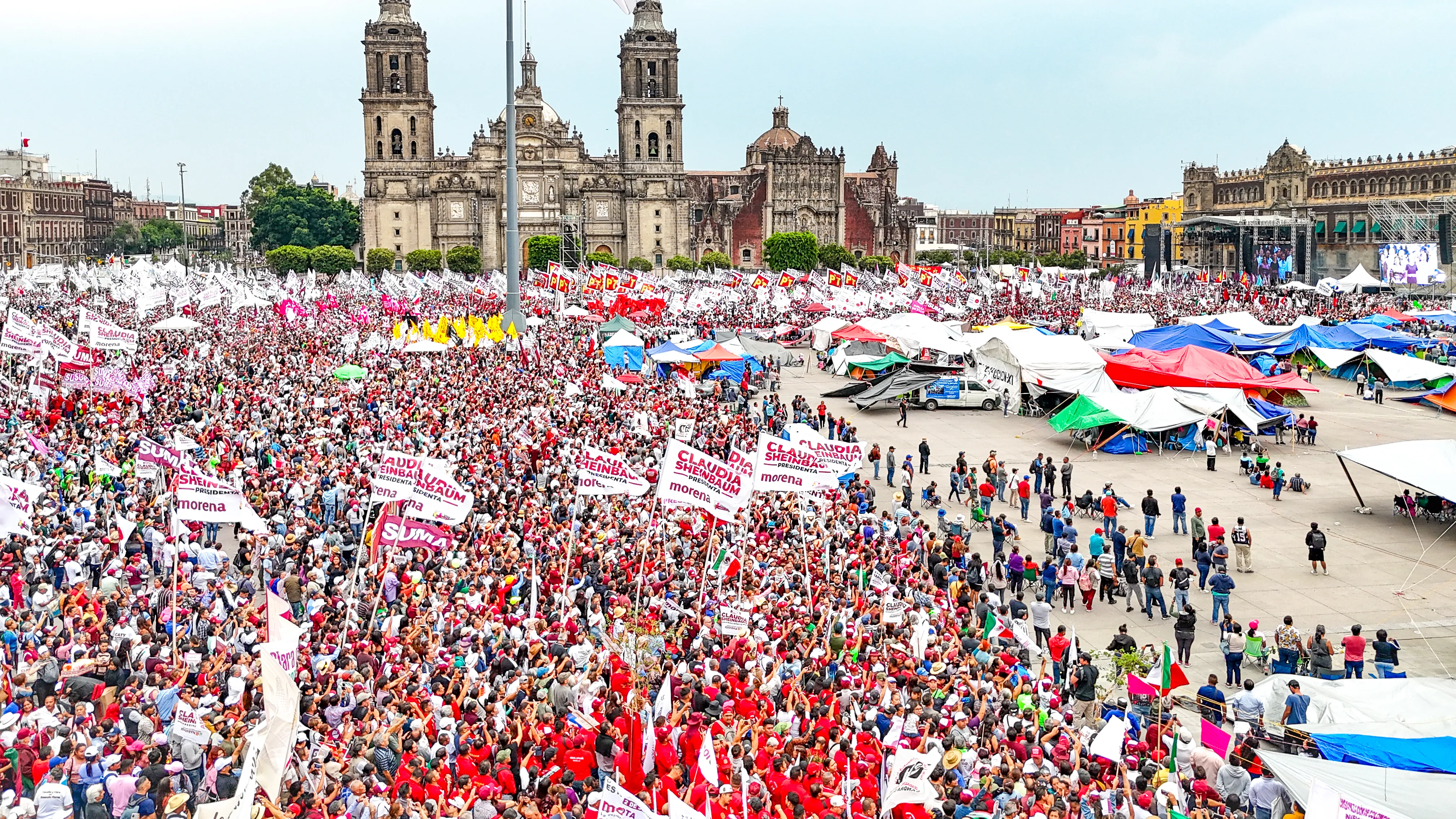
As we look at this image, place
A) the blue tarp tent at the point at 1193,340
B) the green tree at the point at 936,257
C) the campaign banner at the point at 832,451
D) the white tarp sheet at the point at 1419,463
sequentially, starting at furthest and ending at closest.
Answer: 1. the green tree at the point at 936,257
2. the blue tarp tent at the point at 1193,340
3. the white tarp sheet at the point at 1419,463
4. the campaign banner at the point at 832,451

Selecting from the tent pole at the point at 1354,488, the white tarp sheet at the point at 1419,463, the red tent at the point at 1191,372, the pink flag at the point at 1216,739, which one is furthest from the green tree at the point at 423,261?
the pink flag at the point at 1216,739

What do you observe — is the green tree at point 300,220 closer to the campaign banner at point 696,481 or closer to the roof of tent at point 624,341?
the roof of tent at point 624,341

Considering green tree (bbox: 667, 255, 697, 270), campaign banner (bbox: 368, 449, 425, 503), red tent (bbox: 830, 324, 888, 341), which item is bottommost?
campaign banner (bbox: 368, 449, 425, 503)

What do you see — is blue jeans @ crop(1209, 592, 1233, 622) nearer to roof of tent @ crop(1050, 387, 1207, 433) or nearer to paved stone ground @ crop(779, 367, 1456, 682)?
paved stone ground @ crop(779, 367, 1456, 682)

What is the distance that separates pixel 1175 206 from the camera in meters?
150

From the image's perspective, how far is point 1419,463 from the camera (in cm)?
2056

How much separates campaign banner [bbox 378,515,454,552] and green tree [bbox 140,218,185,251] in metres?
166

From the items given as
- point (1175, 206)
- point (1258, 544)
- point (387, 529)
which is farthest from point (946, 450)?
point (1175, 206)

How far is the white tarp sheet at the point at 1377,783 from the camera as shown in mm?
9141

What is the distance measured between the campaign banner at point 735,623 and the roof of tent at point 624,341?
25.4 m

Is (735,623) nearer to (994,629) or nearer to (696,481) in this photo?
(696,481)

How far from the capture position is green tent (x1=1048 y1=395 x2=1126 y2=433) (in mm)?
27906

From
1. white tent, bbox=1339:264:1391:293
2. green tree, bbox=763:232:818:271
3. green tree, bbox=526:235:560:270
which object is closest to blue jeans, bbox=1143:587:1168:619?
white tent, bbox=1339:264:1391:293

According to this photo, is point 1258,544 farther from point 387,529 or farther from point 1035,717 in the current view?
point 387,529
